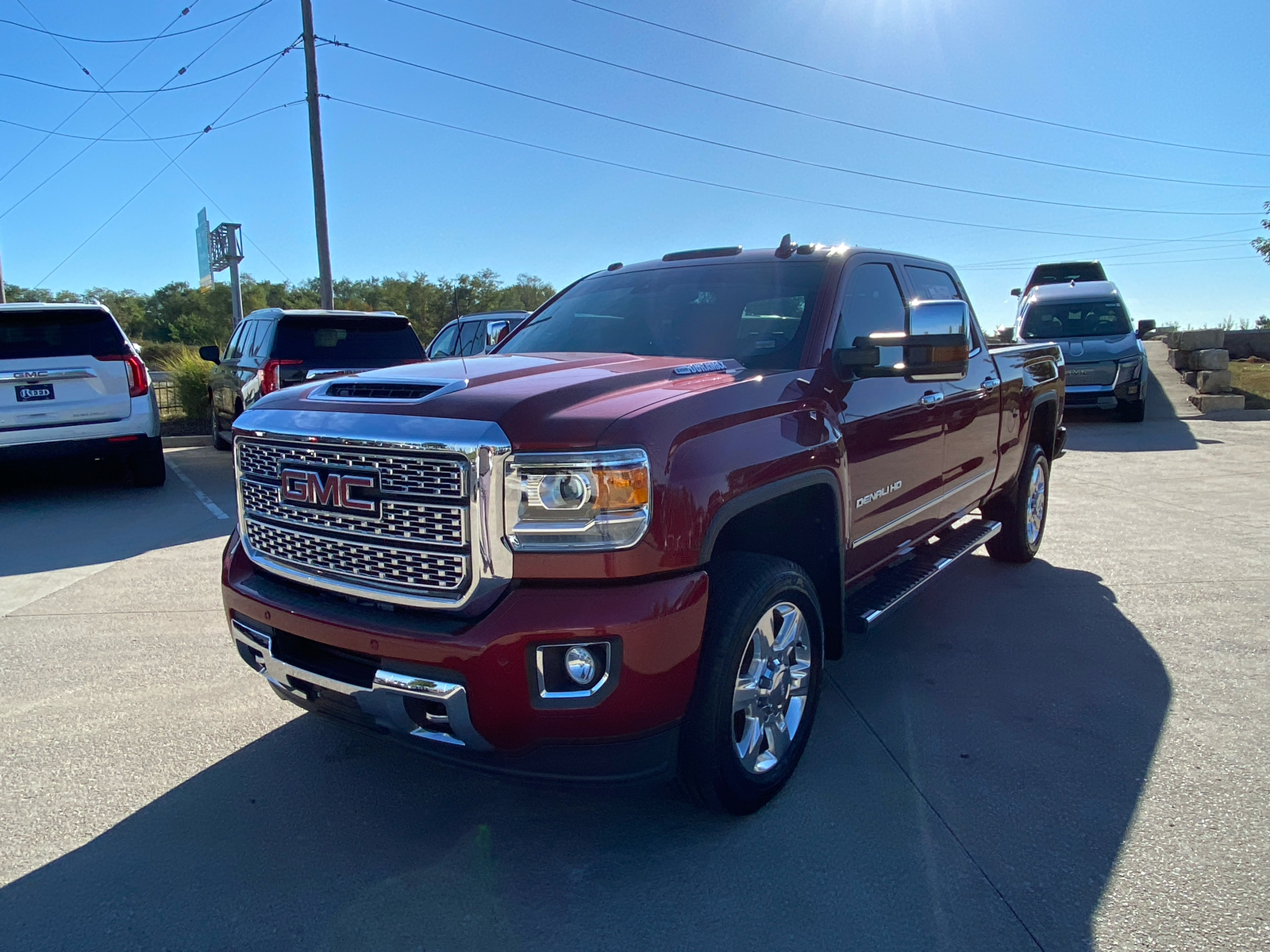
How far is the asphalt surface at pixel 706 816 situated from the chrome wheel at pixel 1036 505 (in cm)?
108

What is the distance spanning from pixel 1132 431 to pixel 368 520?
524 inches

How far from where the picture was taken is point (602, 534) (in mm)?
2432

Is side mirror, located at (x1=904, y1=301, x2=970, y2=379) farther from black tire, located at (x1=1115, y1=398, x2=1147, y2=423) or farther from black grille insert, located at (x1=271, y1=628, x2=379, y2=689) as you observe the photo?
black tire, located at (x1=1115, y1=398, x2=1147, y2=423)

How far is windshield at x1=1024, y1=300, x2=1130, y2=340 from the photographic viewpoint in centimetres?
1423

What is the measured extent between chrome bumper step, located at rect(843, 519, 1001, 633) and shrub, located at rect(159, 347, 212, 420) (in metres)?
13.0

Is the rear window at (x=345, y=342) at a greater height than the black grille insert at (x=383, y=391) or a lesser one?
greater

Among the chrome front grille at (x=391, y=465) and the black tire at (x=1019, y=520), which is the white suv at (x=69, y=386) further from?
the black tire at (x=1019, y=520)

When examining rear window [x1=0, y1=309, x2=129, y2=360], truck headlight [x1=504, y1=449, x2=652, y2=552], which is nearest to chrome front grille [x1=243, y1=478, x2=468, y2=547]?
truck headlight [x1=504, y1=449, x2=652, y2=552]

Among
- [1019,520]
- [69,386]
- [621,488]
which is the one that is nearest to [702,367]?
[621,488]

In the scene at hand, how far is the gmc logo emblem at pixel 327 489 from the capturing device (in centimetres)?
265

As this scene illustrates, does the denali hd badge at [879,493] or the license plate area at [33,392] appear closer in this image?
the denali hd badge at [879,493]

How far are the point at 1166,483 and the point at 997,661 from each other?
5.86m

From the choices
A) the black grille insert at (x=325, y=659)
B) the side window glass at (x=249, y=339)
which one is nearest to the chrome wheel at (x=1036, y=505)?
the black grille insert at (x=325, y=659)

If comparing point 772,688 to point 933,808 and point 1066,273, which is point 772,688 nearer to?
point 933,808
